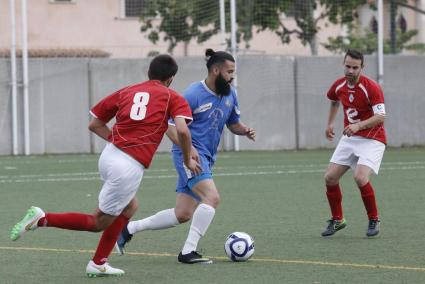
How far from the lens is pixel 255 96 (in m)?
24.7

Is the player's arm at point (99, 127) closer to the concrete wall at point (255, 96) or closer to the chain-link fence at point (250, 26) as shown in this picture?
the concrete wall at point (255, 96)

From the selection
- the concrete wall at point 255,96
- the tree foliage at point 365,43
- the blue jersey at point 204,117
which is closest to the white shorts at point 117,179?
the blue jersey at point 204,117

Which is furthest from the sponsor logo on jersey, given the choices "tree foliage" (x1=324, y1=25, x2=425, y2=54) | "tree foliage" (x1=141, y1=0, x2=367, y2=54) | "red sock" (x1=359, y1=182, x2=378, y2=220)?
"tree foliage" (x1=324, y1=25, x2=425, y2=54)

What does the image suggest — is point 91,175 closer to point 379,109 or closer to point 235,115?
point 379,109

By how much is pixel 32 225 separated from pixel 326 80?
17.5 metres

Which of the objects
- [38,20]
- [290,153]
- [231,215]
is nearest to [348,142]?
[231,215]

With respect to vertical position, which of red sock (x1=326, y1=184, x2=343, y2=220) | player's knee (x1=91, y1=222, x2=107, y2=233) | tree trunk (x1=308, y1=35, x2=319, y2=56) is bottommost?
red sock (x1=326, y1=184, x2=343, y2=220)

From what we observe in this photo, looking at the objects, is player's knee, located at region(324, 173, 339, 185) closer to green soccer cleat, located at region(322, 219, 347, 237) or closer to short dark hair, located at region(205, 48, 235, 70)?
green soccer cleat, located at region(322, 219, 347, 237)

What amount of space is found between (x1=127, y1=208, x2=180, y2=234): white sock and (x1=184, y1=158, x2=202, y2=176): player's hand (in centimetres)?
88

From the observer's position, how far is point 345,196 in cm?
1473

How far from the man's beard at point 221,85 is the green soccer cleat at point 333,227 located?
218 cm

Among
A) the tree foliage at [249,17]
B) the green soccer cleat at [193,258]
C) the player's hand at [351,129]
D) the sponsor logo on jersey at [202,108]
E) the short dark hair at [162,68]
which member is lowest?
the green soccer cleat at [193,258]

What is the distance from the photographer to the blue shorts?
9.10m

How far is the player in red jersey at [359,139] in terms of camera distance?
35.1 ft
